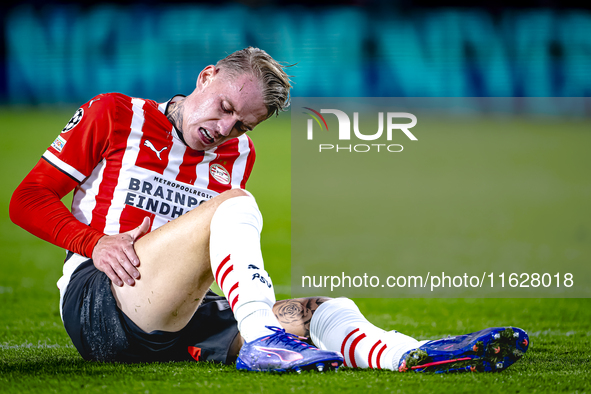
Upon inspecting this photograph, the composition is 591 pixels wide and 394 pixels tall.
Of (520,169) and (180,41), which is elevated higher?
(180,41)

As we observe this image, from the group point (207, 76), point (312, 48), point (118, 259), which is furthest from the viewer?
point (312, 48)

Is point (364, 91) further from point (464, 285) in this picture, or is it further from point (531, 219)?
point (464, 285)

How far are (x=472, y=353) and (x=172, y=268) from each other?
946 mm

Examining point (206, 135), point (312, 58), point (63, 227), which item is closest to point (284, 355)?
point (63, 227)

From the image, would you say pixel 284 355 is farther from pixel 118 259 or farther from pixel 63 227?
pixel 63 227

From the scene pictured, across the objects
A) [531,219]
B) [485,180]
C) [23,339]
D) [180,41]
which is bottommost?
[23,339]

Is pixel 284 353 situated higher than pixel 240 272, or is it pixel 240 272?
pixel 240 272

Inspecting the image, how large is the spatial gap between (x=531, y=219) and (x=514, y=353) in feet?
26.0

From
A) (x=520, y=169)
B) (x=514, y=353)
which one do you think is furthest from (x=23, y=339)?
(x=520, y=169)

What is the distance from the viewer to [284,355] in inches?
68.6

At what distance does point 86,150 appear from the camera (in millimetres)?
2184

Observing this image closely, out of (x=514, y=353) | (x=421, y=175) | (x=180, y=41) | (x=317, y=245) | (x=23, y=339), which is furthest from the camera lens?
(x=180, y=41)

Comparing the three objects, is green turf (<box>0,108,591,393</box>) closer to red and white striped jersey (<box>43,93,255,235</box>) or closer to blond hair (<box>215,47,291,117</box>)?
red and white striped jersey (<box>43,93,255,235</box>)

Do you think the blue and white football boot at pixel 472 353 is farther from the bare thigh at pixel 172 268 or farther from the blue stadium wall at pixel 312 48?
the blue stadium wall at pixel 312 48
